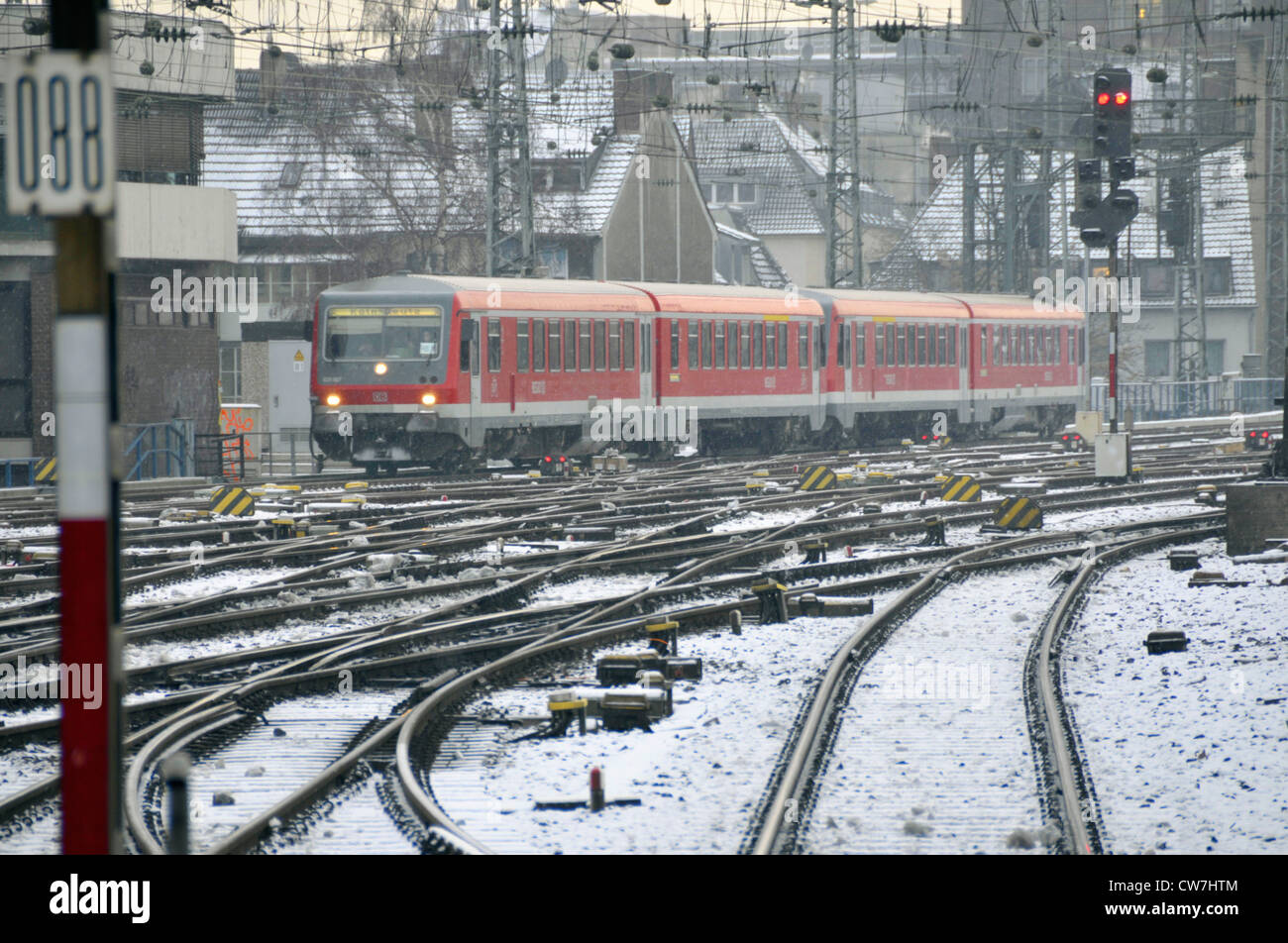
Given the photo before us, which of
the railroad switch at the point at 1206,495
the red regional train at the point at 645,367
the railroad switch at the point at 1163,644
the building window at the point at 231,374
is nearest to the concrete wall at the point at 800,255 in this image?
the red regional train at the point at 645,367

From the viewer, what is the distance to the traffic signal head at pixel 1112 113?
22.9 metres

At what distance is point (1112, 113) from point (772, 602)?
12048 mm

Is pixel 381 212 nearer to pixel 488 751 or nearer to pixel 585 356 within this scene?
pixel 585 356

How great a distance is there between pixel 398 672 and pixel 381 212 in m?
44.4

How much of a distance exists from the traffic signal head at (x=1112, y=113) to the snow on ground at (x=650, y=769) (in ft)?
43.7

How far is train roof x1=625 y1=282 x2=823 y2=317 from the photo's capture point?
31.9 meters

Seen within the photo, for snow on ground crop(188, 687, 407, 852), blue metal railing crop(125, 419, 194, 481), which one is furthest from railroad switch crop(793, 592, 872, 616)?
blue metal railing crop(125, 419, 194, 481)

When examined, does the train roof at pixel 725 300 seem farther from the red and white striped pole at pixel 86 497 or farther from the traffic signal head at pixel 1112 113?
the red and white striped pole at pixel 86 497

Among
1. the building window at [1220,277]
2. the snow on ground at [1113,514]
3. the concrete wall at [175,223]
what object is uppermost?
the building window at [1220,277]

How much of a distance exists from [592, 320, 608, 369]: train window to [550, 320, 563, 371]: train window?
98 cm

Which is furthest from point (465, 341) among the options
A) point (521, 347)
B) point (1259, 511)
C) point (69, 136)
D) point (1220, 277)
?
point (1220, 277)

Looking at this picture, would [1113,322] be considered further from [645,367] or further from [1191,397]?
[1191,397]
